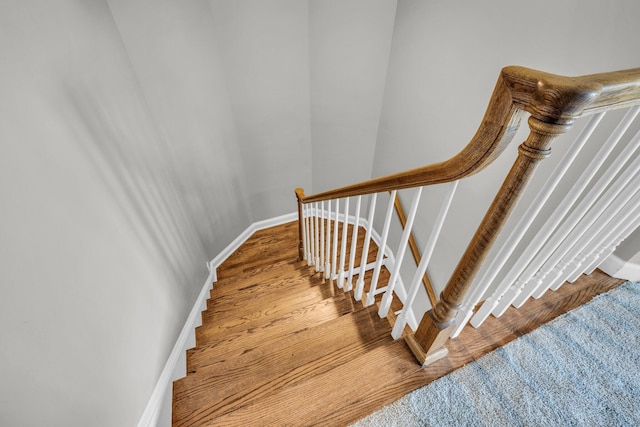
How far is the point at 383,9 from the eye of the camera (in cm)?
221

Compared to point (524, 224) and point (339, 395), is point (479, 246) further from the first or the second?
point (339, 395)

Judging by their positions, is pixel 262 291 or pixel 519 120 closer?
pixel 519 120

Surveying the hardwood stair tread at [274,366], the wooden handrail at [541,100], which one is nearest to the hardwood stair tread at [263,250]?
the hardwood stair tread at [274,366]

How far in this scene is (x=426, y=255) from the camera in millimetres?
788

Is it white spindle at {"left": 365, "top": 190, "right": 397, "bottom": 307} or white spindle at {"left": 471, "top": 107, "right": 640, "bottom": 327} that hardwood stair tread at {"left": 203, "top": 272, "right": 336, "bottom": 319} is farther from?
white spindle at {"left": 471, "top": 107, "right": 640, "bottom": 327}

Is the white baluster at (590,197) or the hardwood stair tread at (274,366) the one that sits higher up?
the white baluster at (590,197)

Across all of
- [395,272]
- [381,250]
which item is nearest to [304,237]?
[381,250]

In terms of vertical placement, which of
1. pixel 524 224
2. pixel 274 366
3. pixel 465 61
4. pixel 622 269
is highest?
pixel 465 61

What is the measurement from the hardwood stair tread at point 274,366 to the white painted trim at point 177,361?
86mm

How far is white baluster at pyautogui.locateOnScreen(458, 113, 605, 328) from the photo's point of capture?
0.49 meters

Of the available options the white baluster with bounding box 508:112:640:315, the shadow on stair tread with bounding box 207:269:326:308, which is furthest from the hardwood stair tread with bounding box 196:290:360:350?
the white baluster with bounding box 508:112:640:315

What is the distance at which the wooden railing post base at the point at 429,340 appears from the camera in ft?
2.70

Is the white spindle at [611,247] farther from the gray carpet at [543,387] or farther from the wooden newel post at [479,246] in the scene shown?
the wooden newel post at [479,246]

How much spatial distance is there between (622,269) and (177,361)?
8.04 feet
